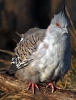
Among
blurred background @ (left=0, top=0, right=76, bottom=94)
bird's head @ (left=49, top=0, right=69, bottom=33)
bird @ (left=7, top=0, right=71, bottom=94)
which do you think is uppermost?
blurred background @ (left=0, top=0, right=76, bottom=94)

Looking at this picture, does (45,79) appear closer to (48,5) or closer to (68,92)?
(68,92)

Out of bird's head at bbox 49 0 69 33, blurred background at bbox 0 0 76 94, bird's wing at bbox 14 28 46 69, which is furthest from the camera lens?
blurred background at bbox 0 0 76 94

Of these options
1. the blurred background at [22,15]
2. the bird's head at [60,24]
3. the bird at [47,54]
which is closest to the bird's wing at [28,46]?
the bird at [47,54]

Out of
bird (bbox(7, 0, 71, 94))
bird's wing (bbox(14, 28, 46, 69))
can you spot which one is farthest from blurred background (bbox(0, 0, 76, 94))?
bird (bbox(7, 0, 71, 94))

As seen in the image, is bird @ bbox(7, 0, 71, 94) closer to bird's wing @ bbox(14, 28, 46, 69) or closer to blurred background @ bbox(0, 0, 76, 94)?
bird's wing @ bbox(14, 28, 46, 69)

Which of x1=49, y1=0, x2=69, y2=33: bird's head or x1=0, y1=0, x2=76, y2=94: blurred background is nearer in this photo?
x1=49, y1=0, x2=69, y2=33: bird's head

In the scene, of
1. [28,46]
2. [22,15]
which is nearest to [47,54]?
[28,46]

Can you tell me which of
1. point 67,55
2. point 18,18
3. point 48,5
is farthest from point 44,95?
point 48,5

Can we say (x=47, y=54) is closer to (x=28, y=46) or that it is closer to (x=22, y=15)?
(x=28, y=46)
